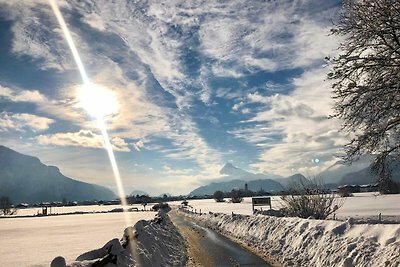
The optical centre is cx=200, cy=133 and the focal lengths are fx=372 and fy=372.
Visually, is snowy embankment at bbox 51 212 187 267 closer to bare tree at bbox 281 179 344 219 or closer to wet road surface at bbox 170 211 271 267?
wet road surface at bbox 170 211 271 267

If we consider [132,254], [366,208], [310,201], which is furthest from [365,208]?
[132,254]

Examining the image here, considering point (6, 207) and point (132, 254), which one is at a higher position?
point (6, 207)

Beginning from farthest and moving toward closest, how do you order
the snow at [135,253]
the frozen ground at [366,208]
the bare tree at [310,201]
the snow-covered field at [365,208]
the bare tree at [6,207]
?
the bare tree at [6,207]
the snow-covered field at [365,208]
the frozen ground at [366,208]
the bare tree at [310,201]
the snow at [135,253]

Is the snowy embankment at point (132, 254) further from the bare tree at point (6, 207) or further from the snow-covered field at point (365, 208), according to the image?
the bare tree at point (6, 207)

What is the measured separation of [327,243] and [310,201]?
51.1 feet

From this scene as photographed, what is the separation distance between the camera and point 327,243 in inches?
618

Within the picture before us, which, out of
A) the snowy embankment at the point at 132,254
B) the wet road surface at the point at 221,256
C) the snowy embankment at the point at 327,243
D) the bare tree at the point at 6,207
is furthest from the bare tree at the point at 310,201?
the bare tree at the point at 6,207

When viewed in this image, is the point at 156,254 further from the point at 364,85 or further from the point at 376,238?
the point at 364,85

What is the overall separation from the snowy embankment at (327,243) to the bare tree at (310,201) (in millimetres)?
5404

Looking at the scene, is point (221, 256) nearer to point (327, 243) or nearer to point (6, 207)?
point (327, 243)

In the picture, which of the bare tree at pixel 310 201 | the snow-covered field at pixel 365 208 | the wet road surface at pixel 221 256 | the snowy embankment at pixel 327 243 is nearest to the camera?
the snowy embankment at pixel 327 243

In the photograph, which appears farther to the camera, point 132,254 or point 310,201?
point 310,201

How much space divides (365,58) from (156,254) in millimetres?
12235

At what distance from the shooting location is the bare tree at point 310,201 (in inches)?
1171
